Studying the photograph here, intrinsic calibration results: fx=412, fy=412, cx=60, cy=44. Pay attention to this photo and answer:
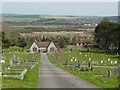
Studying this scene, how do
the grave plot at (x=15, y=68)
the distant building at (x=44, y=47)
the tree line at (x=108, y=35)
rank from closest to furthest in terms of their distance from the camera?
the grave plot at (x=15, y=68), the tree line at (x=108, y=35), the distant building at (x=44, y=47)

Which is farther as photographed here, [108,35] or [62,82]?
[108,35]

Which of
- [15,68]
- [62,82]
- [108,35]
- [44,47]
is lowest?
[62,82]

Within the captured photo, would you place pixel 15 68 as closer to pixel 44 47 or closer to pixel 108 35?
pixel 108 35

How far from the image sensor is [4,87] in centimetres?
1911

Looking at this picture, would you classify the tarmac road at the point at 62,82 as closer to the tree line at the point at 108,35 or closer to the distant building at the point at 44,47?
the tree line at the point at 108,35

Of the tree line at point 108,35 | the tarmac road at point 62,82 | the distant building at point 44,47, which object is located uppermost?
the tree line at point 108,35

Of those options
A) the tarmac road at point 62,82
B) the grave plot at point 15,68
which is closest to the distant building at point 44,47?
the grave plot at point 15,68

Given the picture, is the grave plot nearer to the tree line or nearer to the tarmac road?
the tarmac road

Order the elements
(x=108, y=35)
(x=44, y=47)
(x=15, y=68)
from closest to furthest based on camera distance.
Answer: (x=15, y=68) < (x=108, y=35) < (x=44, y=47)

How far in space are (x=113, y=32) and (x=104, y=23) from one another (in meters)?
10.6

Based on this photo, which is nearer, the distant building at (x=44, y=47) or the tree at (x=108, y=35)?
the tree at (x=108, y=35)

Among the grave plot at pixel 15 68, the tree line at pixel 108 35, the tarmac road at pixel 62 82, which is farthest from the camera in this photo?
the tree line at pixel 108 35

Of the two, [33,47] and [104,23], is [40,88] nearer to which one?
[104,23]

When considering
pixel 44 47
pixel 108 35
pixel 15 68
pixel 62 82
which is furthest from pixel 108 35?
pixel 62 82
